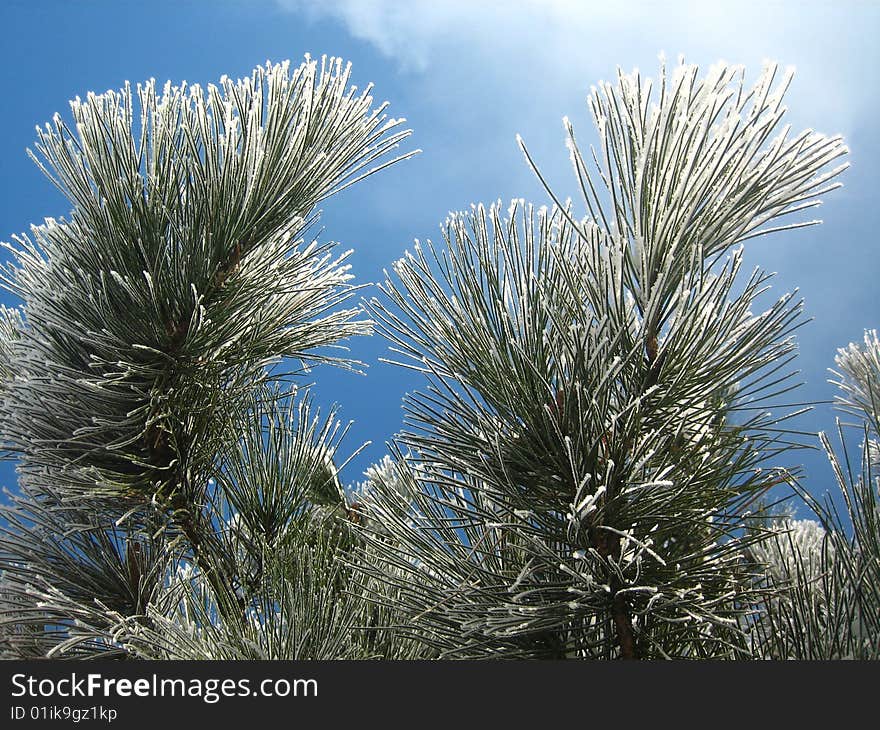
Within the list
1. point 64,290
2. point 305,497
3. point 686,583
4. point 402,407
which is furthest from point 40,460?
point 686,583

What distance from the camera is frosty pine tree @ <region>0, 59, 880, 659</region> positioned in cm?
60

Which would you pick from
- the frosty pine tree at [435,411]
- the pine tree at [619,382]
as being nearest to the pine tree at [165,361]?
the frosty pine tree at [435,411]

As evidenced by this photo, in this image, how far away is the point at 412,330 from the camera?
697mm

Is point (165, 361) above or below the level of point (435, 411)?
above

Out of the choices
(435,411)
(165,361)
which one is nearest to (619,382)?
(435,411)

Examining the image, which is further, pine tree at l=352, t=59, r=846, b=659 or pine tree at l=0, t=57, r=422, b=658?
pine tree at l=0, t=57, r=422, b=658

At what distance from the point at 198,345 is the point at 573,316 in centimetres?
47

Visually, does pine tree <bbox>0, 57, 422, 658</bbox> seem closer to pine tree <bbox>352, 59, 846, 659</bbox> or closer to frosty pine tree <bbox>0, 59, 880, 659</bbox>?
frosty pine tree <bbox>0, 59, 880, 659</bbox>

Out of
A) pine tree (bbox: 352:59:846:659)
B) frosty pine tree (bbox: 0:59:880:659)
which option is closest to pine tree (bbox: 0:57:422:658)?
frosty pine tree (bbox: 0:59:880:659)

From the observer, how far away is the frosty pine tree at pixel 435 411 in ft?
1.98

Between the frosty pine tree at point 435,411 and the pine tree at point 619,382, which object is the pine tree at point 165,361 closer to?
the frosty pine tree at point 435,411

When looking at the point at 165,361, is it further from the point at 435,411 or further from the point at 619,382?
the point at 619,382

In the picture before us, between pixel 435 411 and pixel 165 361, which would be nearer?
pixel 435 411

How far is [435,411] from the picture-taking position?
2.29 feet
